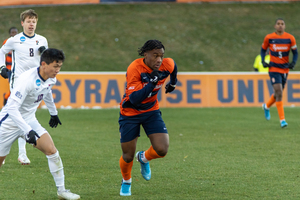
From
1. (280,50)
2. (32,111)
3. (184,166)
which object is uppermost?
(280,50)

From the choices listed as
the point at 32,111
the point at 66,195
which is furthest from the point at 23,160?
the point at 66,195

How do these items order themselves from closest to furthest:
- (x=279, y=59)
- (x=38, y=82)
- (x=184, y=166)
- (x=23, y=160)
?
(x=38, y=82), (x=184, y=166), (x=23, y=160), (x=279, y=59)

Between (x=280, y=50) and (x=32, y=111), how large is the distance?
780 centimetres

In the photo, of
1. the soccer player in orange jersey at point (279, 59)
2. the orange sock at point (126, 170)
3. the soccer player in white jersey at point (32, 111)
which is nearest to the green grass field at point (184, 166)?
the orange sock at point (126, 170)

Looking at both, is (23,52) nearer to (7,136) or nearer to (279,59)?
(7,136)

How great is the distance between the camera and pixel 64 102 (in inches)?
627

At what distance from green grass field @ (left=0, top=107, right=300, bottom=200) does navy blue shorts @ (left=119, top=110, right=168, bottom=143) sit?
72 cm

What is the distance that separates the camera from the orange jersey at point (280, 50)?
36.3ft

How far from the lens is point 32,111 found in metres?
5.12

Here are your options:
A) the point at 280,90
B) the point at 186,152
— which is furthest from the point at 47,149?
the point at 280,90

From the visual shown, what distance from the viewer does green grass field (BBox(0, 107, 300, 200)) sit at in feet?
17.5

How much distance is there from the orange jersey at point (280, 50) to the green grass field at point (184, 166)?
1.56 m

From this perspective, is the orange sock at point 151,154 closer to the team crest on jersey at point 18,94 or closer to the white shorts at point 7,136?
the white shorts at point 7,136

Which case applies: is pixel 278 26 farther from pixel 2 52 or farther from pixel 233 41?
pixel 233 41
